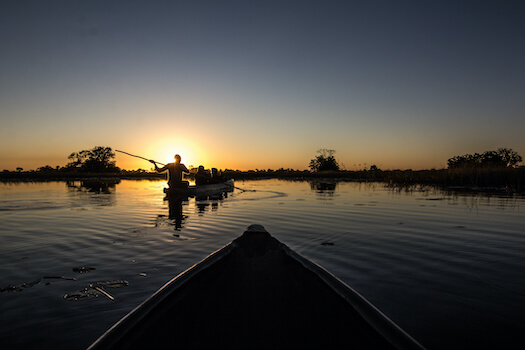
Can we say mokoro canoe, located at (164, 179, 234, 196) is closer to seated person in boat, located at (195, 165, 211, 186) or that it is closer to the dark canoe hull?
the dark canoe hull

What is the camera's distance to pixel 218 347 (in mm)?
2029

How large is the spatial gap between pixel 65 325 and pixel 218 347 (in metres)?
2.30

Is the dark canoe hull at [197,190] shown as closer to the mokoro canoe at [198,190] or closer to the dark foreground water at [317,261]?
the mokoro canoe at [198,190]

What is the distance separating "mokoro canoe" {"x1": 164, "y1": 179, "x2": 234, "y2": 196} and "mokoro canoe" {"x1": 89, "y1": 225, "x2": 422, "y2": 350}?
17.5m

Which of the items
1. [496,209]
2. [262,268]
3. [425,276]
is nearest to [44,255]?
[262,268]

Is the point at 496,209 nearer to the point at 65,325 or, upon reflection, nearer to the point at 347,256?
the point at 347,256

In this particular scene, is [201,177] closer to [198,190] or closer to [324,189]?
[198,190]

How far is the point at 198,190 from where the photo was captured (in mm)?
21203

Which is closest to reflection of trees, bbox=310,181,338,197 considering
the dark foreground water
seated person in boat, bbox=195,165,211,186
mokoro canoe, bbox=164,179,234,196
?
mokoro canoe, bbox=164,179,234,196

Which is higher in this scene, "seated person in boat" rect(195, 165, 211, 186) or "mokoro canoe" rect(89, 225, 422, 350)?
"seated person in boat" rect(195, 165, 211, 186)

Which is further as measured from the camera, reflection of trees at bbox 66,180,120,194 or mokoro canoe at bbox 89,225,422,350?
reflection of trees at bbox 66,180,120,194

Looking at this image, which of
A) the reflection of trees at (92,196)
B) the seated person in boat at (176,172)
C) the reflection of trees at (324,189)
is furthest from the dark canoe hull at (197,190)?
the reflection of trees at (324,189)

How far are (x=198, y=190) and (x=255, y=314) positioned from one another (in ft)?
63.3

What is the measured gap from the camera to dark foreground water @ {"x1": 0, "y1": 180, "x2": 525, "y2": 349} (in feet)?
11.1
